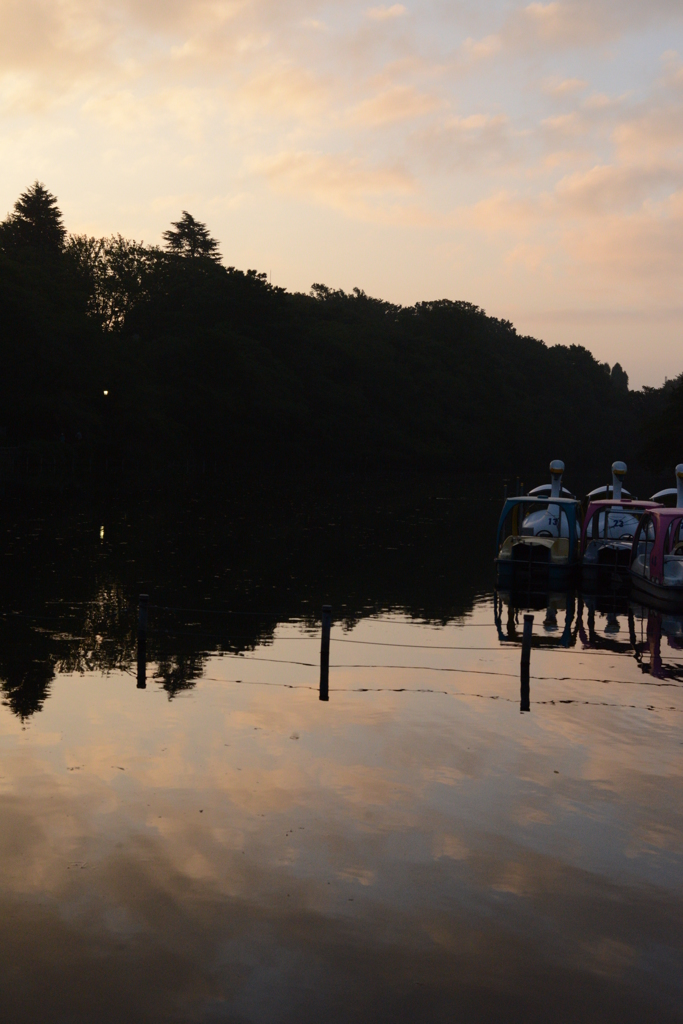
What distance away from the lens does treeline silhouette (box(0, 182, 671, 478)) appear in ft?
311

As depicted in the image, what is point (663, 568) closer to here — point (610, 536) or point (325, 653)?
point (610, 536)

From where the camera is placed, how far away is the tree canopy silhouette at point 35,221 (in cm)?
13012

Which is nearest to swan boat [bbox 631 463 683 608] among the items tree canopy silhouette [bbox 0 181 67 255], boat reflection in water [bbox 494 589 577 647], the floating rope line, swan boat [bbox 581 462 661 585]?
boat reflection in water [bbox 494 589 577 647]

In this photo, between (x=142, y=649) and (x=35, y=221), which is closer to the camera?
(x=142, y=649)

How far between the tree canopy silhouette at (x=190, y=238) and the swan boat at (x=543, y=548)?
13215 centimetres

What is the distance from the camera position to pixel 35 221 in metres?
131

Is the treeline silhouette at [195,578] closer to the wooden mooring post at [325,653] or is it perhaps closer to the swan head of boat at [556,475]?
the wooden mooring post at [325,653]

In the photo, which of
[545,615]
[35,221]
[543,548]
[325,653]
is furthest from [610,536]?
[35,221]

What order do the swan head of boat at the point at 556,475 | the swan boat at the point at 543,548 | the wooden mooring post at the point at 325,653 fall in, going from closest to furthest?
the wooden mooring post at the point at 325,653 < the swan boat at the point at 543,548 < the swan head of boat at the point at 556,475

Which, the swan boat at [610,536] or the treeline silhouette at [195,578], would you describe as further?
the swan boat at [610,536]

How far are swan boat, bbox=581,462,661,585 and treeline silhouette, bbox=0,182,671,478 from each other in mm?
50562

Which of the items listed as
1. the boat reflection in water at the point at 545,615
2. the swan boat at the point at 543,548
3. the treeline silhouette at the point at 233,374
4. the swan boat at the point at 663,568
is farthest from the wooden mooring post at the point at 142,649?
the treeline silhouette at the point at 233,374

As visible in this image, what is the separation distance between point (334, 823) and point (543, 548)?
86.5 ft

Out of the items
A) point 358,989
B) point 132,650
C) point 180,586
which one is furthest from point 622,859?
point 180,586
